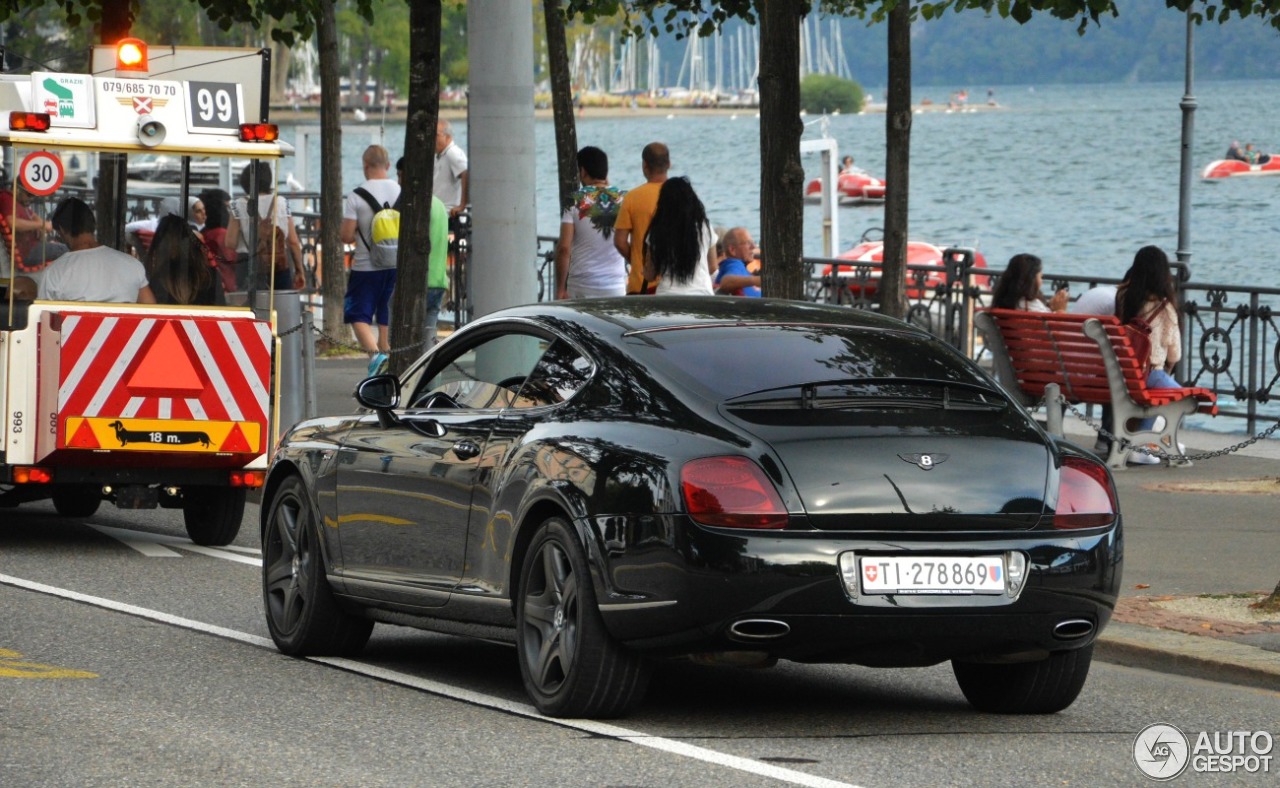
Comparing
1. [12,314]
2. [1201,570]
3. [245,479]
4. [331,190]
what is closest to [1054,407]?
[1201,570]

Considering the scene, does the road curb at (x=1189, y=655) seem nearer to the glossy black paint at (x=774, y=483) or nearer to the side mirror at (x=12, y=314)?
the glossy black paint at (x=774, y=483)

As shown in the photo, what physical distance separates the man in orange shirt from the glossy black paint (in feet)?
21.3

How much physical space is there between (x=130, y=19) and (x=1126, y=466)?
9043mm

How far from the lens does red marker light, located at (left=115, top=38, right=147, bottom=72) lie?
13.9 m

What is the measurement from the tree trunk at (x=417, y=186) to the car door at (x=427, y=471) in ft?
27.0

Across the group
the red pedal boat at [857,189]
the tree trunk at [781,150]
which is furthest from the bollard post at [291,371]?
the red pedal boat at [857,189]

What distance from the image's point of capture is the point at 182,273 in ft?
45.0

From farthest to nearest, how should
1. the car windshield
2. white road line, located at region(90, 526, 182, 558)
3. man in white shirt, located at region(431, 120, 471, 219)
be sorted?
1. man in white shirt, located at region(431, 120, 471, 219)
2. white road line, located at region(90, 526, 182, 558)
3. the car windshield

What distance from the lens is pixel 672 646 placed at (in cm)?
772

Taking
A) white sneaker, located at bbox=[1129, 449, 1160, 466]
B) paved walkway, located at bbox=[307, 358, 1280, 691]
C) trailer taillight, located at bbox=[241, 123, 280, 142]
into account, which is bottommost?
white sneaker, located at bbox=[1129, 449, 1160, 466]

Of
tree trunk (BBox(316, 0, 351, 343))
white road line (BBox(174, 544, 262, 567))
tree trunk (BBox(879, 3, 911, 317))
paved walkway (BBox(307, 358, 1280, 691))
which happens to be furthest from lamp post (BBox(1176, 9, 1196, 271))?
white road line (BBox(174, 544, 262, 567))

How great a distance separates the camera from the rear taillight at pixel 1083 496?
7.94m

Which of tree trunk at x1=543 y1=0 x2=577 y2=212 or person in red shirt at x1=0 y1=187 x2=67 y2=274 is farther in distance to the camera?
tree trunk at x1=543 y1=0 x2=577 y2=212

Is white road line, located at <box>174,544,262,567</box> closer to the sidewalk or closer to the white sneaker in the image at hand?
the sidewalk
